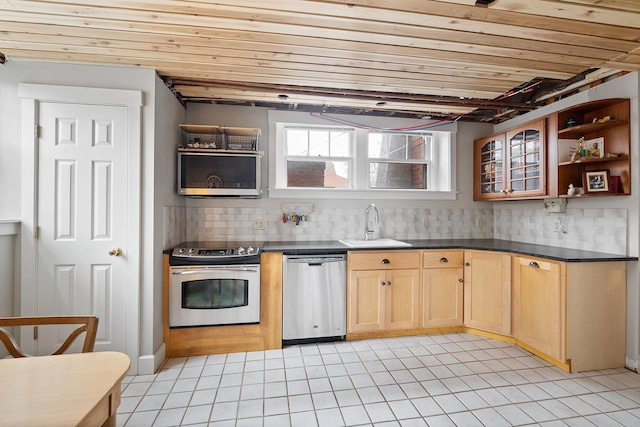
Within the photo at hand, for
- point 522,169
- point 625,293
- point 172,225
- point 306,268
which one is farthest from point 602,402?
point 172,225

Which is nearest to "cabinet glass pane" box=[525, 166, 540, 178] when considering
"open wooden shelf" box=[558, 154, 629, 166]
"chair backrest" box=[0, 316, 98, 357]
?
"open wooden shelf" box=[558, 154, 629, 166]

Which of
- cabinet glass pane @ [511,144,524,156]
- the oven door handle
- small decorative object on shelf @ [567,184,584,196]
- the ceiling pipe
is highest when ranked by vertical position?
the ceiling pipe

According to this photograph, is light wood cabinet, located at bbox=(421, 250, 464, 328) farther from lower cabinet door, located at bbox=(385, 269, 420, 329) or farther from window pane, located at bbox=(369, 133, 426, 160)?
window pane, located at bbox=(369, 133, 426, 160)

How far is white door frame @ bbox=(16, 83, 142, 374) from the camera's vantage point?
222 cm

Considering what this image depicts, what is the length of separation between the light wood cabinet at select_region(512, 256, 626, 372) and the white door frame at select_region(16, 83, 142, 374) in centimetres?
326

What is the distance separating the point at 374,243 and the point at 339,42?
1974mm

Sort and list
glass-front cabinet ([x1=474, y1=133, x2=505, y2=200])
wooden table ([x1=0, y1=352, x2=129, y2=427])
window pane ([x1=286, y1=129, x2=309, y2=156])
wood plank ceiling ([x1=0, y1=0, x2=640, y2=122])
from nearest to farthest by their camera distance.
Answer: wooden table ([x1=0, y1=352, x2=129, y2=427])
wood plank ceiling ([x1=0, y1=0, x2=640, y2=122])
glass-front cabinet ([x1=474, y1=133, x2=505, y2=200])
window pane ([x1=286, y1=129, x2=309, y2=156])

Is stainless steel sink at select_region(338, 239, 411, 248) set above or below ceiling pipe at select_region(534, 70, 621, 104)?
below

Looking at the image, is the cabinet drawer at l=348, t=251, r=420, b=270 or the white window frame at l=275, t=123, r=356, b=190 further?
the white window frame at l=275, t=123, r=356, b=190

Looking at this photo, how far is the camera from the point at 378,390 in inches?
A: 84.2

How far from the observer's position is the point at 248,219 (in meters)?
3.37

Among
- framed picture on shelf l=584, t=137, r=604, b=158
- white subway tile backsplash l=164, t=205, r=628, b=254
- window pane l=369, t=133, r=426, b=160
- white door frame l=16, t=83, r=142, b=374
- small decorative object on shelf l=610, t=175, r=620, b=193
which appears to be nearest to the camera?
white door frame l=16, t=83, r=142, b=374

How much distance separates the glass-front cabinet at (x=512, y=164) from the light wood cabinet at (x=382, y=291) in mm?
1285

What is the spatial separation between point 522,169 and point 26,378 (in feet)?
12.4
